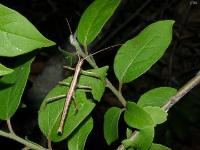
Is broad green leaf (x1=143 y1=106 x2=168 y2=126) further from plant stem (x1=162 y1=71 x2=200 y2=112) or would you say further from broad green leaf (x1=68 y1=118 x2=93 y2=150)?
broad green leaf (x1=68 y1=118 x2=93 y2=150)

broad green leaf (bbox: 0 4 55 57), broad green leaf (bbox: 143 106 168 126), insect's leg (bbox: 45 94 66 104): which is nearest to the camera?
broad green leaf (bbox: 0 4 55 57)

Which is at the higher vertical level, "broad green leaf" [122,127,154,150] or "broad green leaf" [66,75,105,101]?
"broad green leaf" [66,75,105,101]

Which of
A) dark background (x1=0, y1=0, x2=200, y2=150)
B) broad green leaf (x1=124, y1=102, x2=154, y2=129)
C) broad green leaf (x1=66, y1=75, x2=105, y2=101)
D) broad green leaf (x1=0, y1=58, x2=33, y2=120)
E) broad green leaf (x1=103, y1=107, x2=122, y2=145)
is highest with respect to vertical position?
broad green leaf (x1=0, y1=58, x2=33, y2=120)

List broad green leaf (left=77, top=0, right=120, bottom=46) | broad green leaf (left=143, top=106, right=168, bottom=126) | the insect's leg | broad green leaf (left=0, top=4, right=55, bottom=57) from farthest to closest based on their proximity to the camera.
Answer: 1. the insect's leg
2. broad green leaf (left=77, top=0, right=120, bottom=46)
3. broad green leaf (left=143, top=106, right=168, bottom=126)
4. broad green leaf (left=0, top=4, right=55, bottom=57)

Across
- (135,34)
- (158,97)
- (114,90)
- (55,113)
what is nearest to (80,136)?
(55,113)

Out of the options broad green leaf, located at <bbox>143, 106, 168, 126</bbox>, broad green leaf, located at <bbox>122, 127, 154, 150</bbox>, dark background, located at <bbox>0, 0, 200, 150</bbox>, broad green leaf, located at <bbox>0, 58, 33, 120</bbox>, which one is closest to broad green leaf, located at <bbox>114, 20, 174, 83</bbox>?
broad green leaf, located at <bbox>143, 106, 168, 126</bbox>

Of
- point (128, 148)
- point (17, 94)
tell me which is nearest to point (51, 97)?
point (17, 94)

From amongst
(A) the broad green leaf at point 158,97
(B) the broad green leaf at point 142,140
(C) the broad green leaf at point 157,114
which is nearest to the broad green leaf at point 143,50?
(A) the broad green leaf at point 158,97
